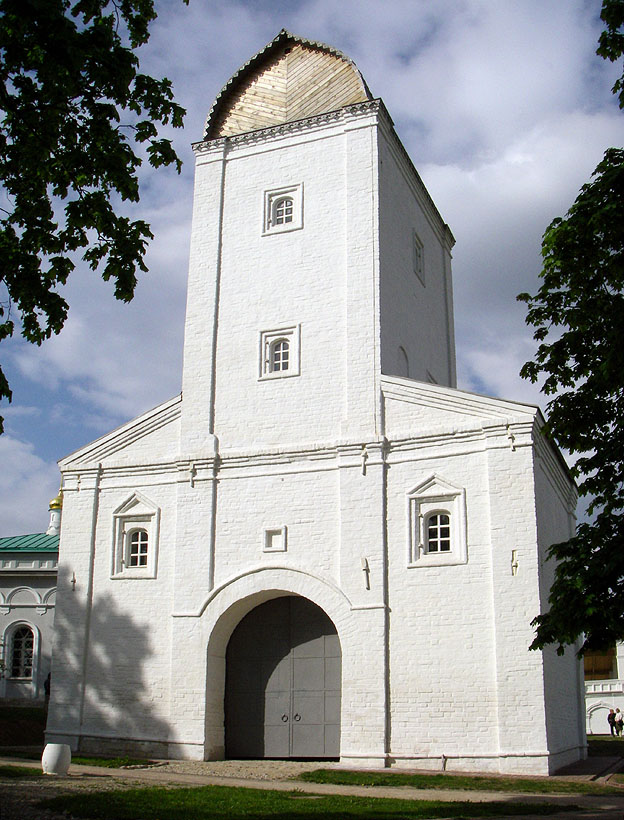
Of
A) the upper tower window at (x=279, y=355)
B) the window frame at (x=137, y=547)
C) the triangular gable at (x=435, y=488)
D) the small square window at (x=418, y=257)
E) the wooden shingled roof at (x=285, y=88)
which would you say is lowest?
the window frame at (x=137, y=547)

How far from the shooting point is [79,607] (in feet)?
65.6

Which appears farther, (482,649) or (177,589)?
(177,589)

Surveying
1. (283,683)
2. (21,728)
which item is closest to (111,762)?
(283,683)

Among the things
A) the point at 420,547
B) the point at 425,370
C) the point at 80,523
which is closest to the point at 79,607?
the point at 80,523

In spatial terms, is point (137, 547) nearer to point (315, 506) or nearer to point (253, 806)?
point (315, 506)

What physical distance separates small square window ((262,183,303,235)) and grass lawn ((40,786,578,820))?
520 inches

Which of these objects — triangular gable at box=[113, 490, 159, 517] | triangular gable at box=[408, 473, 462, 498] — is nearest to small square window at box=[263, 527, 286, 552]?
triangular gable at box=[408, 473, 462, 498]

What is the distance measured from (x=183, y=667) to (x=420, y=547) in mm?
5557

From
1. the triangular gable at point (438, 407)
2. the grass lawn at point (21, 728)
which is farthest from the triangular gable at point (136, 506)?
the grass lawn at point (21, 728)

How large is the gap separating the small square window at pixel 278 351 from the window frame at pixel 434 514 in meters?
4.30

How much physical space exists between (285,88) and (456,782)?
1692 centimetres

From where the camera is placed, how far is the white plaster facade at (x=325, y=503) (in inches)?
656

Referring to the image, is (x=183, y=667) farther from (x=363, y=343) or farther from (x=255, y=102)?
(x=255, y=102)

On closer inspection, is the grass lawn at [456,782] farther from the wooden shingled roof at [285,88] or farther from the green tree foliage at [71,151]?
the wooden shingled roof at [285,88]
